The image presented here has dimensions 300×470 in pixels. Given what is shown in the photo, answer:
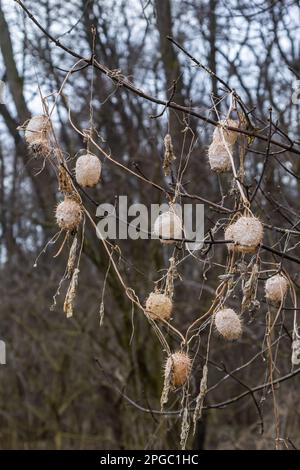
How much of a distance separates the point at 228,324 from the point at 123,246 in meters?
5.72

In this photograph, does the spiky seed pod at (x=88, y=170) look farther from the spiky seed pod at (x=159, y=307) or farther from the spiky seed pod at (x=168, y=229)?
the spiky seed pod at (x=159, y=307)

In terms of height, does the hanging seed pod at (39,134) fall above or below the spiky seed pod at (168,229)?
above

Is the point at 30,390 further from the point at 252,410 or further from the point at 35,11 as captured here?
the point at 35,11

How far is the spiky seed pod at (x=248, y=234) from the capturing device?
2.69 metres

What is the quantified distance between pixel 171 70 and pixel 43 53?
121 centimetres

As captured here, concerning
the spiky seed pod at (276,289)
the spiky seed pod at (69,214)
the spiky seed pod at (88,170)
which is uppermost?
the spiky seed pod at (88,170)

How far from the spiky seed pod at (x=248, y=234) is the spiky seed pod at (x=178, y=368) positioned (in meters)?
0.45

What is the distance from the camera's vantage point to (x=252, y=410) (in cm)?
995

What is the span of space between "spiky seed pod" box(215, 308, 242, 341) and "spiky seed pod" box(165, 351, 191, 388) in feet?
0.55

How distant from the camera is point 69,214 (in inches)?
113

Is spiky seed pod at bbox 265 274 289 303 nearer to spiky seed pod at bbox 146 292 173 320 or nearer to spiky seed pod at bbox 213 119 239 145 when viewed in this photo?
spiky seed pod at bbox 146 292 173 320

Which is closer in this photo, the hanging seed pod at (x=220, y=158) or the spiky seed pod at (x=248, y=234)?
the spiky seed pod at (x=248, y=234)

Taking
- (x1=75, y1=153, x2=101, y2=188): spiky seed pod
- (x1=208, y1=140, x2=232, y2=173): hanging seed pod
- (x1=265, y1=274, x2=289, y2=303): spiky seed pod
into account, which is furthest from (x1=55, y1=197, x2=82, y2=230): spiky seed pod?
(x1=265, y1=274, x2=289, y2=303): spiky seed pod

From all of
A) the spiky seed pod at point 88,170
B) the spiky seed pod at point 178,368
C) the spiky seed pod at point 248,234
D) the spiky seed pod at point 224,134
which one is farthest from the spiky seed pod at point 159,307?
the spiky seed pod at point 224,134
